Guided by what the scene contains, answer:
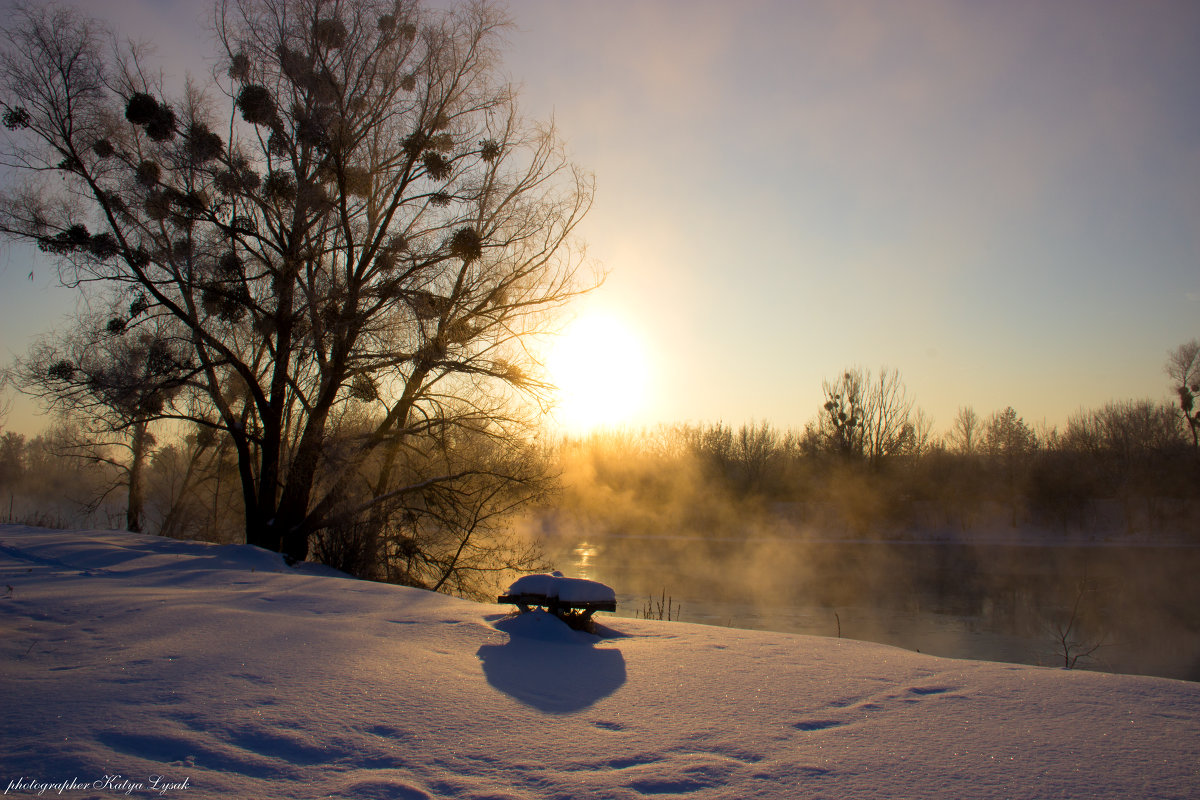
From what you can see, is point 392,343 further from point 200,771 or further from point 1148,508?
point 1148,508

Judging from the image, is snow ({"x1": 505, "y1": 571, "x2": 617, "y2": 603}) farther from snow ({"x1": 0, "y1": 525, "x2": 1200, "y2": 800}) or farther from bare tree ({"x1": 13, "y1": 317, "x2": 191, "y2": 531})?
bare tree ({"x1": 13, "y1": 317, "x2": 191, "y2": 531})

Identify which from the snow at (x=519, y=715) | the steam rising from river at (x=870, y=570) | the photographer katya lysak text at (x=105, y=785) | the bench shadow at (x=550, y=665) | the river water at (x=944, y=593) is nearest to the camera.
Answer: the photographer katya lysak text at (x=105, y=785)

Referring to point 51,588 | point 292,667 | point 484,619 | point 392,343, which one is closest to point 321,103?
point 392,343

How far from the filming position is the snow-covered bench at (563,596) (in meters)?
5.46

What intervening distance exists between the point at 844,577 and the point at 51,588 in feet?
65.7

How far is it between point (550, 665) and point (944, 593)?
1655 centimetres

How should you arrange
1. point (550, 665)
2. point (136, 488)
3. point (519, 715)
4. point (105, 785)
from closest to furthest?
point (105, 785)
point (519, 715)
point (550, 665)
point (136, 488)

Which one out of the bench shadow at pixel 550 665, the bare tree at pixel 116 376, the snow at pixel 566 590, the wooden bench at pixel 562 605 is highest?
the bare tree at pixel 116 376

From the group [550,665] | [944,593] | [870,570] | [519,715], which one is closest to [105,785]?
[519,715]

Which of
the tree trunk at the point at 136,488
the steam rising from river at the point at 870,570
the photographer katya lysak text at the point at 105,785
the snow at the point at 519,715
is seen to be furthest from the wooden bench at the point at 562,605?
the tree trunk at the point at 136,488

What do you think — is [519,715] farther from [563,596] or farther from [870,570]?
[870,570]

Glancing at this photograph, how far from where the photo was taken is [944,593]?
1756 centimetres

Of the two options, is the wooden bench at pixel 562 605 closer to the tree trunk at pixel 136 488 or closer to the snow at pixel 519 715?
the snow at pixel 519 715

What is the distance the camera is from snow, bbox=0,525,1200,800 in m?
2.43
